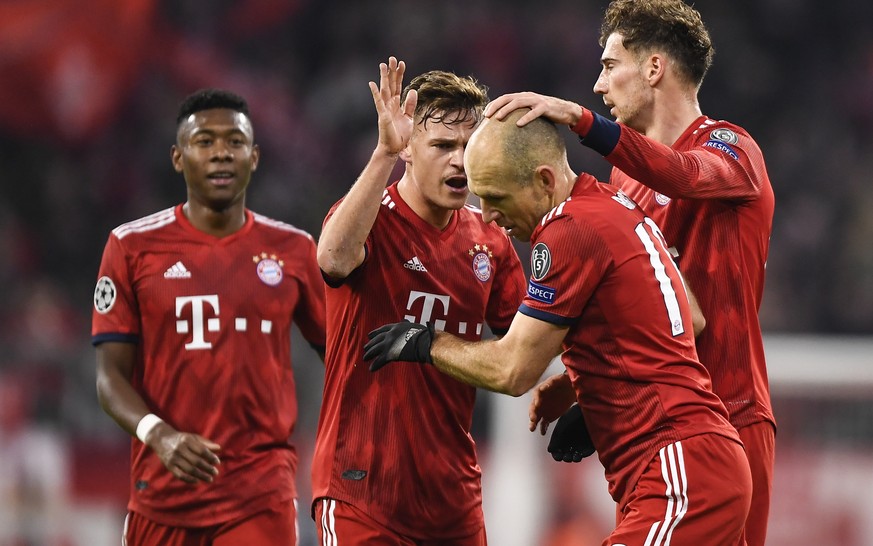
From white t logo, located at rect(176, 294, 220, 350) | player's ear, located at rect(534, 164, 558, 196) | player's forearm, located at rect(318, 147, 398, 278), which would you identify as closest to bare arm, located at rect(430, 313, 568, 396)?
player's ear, located at rect(534, 164, 558, 196)

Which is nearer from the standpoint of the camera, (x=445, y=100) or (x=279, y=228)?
(x=445, y=100)

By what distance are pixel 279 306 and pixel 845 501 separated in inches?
196

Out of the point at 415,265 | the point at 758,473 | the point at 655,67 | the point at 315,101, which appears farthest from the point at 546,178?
the point at 315,101

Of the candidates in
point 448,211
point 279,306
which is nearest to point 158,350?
point 279,306

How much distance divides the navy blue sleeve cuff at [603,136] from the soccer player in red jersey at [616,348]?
0.15 meters

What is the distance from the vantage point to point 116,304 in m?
5.19

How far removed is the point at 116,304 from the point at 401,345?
1.88 metres

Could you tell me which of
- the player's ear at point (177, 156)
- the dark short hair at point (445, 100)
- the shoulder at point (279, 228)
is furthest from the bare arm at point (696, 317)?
the player's ear at point (177, 156)

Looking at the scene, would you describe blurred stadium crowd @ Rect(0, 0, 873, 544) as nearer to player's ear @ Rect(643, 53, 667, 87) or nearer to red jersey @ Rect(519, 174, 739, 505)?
player's ear @ Rect(643, 53, 667, 87)

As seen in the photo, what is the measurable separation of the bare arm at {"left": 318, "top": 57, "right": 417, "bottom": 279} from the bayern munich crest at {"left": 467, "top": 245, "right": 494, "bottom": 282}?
524mm

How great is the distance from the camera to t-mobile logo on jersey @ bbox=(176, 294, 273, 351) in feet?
17.0

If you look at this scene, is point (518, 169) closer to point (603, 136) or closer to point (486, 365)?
point (603, 136)

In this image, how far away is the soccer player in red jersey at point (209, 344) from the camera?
504cm

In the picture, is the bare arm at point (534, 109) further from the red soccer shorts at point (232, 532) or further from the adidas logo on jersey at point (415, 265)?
the red soccer shorts at point (232, 532)
